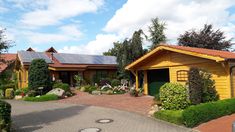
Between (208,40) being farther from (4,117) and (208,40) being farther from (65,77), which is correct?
(4,117)

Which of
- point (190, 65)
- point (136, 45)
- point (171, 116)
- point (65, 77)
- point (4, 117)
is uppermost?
point (136, 45)

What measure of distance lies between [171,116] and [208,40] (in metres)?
24.5

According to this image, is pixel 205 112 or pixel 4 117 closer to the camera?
pixel 4 117

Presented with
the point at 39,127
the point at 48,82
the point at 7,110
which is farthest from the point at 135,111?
the point at 48,82

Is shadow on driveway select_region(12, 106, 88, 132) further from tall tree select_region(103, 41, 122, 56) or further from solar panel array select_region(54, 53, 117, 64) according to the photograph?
solar panel array select_region(54, 53, 117, 64)

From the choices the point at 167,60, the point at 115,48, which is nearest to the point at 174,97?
the point at 167,60

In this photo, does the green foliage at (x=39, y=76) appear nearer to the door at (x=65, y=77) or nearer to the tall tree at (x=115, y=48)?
the door at (x=65, y=77)

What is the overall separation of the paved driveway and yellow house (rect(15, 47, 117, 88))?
15.1 metres

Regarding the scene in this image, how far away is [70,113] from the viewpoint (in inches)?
638

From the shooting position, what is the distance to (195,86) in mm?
14945

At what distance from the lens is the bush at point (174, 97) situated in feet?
46.4

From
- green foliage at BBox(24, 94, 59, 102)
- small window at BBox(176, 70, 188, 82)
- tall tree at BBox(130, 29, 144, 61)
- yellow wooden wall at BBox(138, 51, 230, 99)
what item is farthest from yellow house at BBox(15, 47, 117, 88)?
small window at BBox(176, 70, 188, 82)

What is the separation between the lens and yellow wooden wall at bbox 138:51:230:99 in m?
16.5

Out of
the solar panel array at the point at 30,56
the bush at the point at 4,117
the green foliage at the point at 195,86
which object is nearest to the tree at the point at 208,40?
the solar panel array at the point at 30,56
